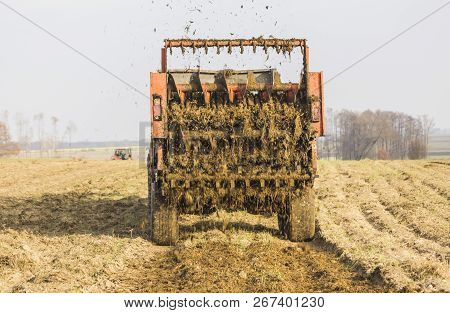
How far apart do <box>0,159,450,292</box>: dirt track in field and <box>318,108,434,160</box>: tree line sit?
76730mm

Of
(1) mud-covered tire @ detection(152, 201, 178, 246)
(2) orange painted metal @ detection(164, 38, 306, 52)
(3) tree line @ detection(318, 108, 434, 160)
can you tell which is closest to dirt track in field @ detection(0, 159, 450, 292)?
(1) mud-covered tire @ detection(152, 201, 178, 246)

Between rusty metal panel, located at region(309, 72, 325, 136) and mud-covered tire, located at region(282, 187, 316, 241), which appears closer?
rusty metal panel, located at region(309, 72, 325, 136)

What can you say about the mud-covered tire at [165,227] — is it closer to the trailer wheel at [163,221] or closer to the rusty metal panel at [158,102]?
the trailer wheel at [163,221]

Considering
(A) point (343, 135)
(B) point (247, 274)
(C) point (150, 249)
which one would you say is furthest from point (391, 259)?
(A) point (343, 135)

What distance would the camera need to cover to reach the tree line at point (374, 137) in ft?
314

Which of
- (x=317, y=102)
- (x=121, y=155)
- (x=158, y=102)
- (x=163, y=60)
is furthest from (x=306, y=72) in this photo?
(x=121, y=155)

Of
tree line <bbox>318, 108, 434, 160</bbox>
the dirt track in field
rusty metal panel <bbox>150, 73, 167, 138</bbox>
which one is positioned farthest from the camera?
tree line <bbox>318, 108, 434, 160</bbox>

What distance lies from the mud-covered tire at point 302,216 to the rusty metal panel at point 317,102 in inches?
40.7

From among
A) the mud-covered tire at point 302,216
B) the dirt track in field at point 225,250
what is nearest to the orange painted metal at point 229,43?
the mud-covered tire at point 302,216

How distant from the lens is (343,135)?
106m

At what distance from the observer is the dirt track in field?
629 centimetres

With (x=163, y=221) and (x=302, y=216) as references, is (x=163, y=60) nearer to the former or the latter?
(x=163, y=221)

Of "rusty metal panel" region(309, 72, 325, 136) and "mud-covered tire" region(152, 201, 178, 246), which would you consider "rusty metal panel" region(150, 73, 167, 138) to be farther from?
"rusty metal panel" region(309, 72, 325, 136)

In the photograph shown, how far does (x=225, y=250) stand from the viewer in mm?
8258
